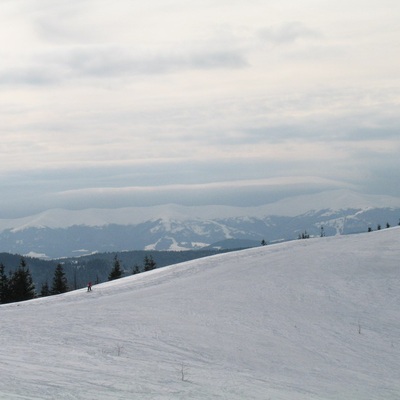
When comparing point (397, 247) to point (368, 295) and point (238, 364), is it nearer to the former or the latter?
point (368, 295)

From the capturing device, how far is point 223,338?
70.8 feet

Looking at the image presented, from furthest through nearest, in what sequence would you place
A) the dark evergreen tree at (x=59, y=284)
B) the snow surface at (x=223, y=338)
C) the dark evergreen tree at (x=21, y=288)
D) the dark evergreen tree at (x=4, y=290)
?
the dark evergreen tree at (x=59, y=284)
the dark evergreen tree at (x=4, y=290)
the dark evergreen tree at (x=21, y=288)
the snow surface at (x=223, y=338)

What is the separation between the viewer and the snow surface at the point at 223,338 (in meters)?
14.4

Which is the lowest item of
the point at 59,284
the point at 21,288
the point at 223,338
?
the point at 59,284

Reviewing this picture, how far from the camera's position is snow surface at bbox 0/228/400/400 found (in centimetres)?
1441

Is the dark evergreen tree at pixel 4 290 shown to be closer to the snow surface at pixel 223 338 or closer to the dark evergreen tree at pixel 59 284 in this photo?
the dark evergreen tree at pixel 59 284

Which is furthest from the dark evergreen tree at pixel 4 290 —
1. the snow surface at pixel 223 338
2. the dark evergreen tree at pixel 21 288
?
the snow surface at pixel 223 338

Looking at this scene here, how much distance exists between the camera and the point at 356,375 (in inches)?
717

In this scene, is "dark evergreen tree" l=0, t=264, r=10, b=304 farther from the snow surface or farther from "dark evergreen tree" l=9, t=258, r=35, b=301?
the snow surface

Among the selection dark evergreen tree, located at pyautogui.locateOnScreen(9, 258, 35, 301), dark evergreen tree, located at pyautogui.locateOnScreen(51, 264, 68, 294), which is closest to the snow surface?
dark evergreen tree, located at pyautogui.locateOnScreen(9, 258, 35, 301)

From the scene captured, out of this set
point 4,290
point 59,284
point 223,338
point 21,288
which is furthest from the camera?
point 59,284

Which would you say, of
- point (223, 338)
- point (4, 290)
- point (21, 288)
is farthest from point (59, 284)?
point (223, 338)

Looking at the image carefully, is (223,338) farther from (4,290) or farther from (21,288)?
(4,290)

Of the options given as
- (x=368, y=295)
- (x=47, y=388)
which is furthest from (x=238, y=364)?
(x=368, y=295)
